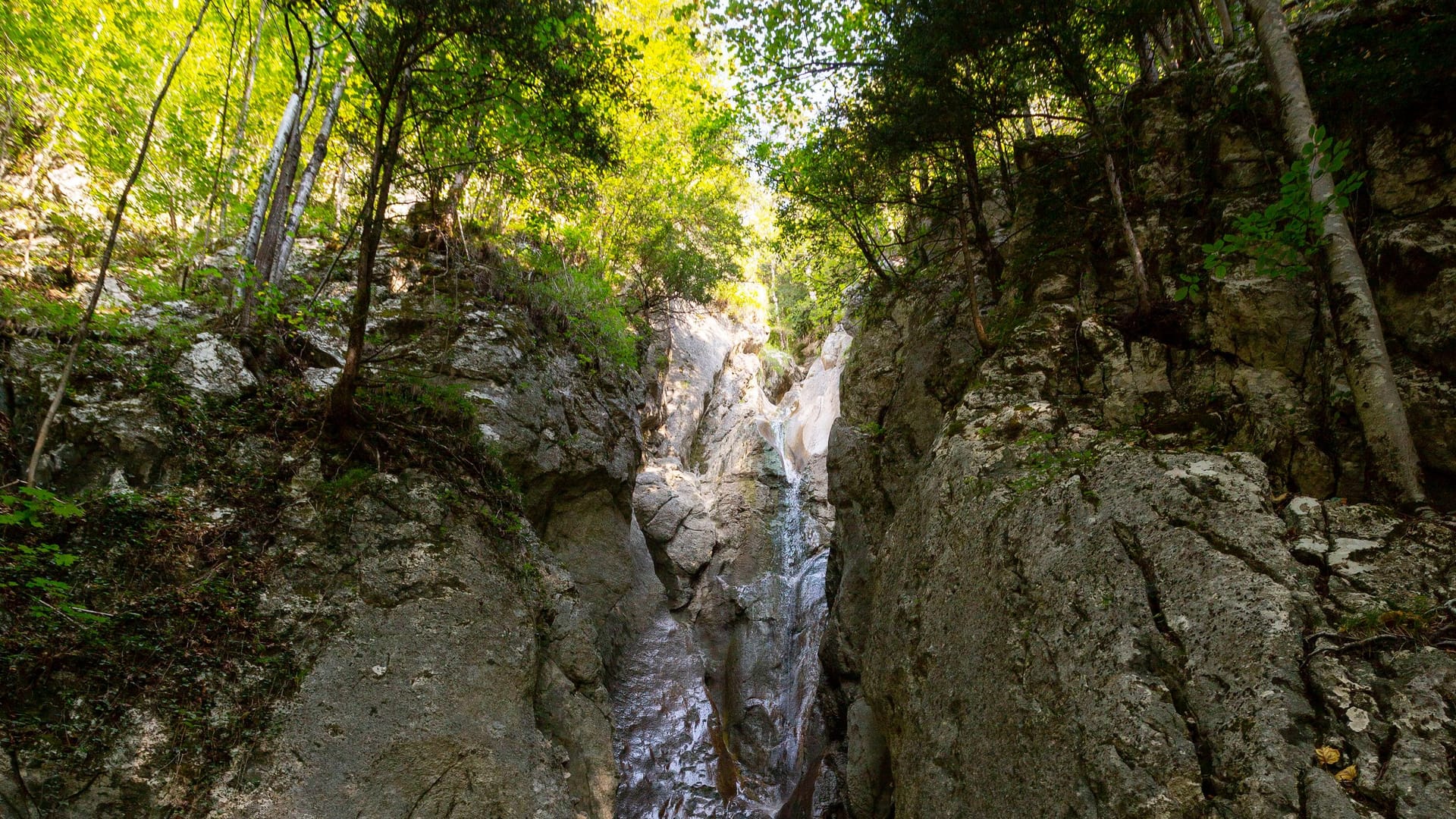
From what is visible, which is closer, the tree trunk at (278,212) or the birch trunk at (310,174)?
the tree trunk at (278,212)

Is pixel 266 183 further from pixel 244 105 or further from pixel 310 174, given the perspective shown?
pixel 310 174

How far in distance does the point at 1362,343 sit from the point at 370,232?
8673 mm

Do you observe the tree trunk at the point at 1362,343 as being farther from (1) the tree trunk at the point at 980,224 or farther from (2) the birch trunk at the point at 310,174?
(2) the birch trunk at the point at 310,174

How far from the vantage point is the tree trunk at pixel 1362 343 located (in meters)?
4.32

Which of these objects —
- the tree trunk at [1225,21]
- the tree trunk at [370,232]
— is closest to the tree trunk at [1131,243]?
the tree trunk at [1225,21]

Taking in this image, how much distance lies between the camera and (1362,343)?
4512mm

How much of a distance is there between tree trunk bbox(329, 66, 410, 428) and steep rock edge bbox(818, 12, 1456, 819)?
7.08 m

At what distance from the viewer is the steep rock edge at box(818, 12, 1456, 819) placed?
11.4 feet

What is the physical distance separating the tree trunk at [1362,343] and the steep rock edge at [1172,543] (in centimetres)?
45

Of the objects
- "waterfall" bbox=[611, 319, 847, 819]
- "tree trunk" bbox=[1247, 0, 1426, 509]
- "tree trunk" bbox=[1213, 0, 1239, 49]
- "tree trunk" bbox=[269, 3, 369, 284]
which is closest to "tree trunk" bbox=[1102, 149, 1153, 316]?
"tree trunk" bbox=[1247, 0, 1426, 509]

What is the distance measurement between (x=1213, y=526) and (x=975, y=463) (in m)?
2.77

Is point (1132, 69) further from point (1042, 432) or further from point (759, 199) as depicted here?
point (759, 199)

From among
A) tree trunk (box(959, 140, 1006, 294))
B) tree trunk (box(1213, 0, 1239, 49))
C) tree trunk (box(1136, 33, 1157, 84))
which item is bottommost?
tree trunk (box(959, 140, 1006, 294))

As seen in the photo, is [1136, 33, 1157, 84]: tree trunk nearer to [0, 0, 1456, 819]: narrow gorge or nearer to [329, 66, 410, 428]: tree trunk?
[0, 0, 1456, 819]: narrow gorge
